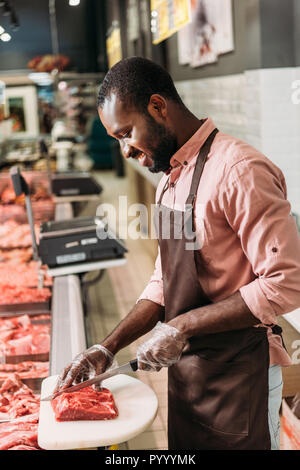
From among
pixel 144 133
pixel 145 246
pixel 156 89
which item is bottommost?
pixel 145 246

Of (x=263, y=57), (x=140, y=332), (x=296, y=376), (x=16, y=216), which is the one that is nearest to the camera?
(x=140, y=332)

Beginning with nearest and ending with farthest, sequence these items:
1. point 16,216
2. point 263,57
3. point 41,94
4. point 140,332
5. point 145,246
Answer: point 140,332 < point 263,57 < point 16,216 < point 145,246 < point 41,94

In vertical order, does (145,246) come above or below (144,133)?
below

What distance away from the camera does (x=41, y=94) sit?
38.5ft

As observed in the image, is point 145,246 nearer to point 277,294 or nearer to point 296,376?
point 296,376

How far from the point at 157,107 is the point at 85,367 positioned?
0.84 metres

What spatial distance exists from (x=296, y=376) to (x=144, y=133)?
1626 millimetres

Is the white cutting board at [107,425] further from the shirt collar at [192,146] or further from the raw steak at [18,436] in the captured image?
the shirt collar at [192,146]

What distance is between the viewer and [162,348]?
1.67 meters

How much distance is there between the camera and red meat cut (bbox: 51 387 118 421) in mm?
1646

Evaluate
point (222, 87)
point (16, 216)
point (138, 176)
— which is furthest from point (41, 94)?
point (222, 87)

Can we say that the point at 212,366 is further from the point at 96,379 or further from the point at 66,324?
the point at 66,324

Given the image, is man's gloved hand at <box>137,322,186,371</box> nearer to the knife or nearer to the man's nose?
the knife

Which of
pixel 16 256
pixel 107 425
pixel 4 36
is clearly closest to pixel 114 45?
pixel 4 36
